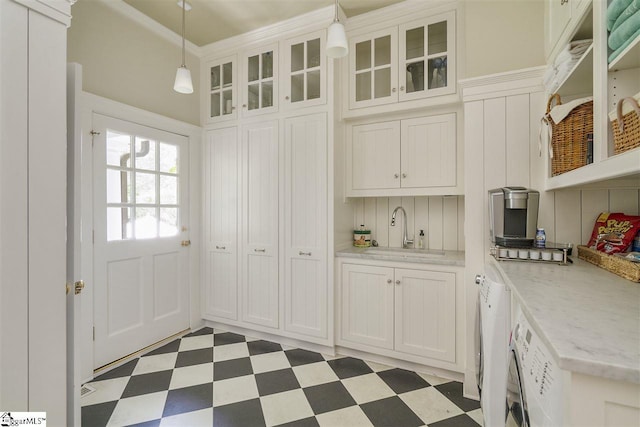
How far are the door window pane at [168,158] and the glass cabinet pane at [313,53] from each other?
1457 millimetres

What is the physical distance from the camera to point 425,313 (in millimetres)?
2131

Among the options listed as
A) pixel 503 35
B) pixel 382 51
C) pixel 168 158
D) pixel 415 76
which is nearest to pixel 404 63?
pixel 415 76

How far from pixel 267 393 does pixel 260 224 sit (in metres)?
Answer: 1.35

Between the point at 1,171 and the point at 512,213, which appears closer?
the point at 1,171

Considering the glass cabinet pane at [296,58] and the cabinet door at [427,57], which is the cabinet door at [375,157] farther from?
the glass cabinet pane at [296,58]

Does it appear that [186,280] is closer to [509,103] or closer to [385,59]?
[385,59]

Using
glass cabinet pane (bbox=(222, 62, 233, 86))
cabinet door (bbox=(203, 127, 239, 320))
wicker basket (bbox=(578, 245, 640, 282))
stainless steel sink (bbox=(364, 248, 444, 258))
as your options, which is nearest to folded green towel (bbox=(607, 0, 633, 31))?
wicker basket (bbox=(578, 245, 640, 282))

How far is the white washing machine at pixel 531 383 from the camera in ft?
2.09

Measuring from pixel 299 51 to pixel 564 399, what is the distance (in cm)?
277

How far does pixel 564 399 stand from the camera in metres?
0.59

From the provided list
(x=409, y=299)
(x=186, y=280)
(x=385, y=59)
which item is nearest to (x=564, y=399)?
(x=409, y=299)

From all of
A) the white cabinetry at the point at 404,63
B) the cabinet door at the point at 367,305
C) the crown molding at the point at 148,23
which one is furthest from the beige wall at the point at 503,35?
the crown molding at the point at 148,23

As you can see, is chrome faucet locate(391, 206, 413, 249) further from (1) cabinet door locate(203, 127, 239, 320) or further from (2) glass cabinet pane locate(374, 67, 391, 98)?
(1) cabinet door locate(203, 127, 239, 320)

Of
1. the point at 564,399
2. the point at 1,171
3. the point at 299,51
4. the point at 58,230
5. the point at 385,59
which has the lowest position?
the point at 564,399
